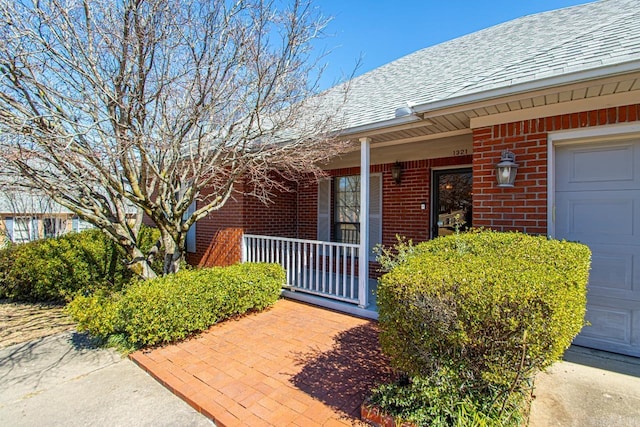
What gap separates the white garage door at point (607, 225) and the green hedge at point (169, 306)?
15.2 feet

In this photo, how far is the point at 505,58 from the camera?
15.9 feet

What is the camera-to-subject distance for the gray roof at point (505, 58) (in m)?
3.42

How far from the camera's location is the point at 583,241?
3.91m

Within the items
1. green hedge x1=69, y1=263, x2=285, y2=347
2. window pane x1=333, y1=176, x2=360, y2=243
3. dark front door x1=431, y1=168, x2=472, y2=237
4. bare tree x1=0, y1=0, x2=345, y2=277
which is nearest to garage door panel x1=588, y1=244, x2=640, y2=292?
dark front door x1=431, y1=168, x2=472, y2=237

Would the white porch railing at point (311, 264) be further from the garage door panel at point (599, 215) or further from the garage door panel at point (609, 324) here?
the garage door panel at point (609, 324)

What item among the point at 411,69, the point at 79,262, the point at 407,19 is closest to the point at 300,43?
the point at 411,69

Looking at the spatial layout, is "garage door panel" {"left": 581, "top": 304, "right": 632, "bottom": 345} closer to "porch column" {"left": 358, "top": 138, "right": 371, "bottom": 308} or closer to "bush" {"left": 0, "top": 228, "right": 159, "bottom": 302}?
"porch column" {"left": 358, "top": 138, "right": 371, "bottom": 308}

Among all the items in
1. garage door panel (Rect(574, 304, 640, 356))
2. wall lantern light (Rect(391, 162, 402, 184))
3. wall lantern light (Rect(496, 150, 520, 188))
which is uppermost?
wall lantern light (Rect(391, 162, 402, 184))

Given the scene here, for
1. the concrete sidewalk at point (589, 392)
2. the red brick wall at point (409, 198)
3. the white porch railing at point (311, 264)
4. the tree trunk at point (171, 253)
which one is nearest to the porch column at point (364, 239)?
the white porch railing at point (311, 264)

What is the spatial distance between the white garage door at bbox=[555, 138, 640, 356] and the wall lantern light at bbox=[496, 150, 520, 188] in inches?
22.0

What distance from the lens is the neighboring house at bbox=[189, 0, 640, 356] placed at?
11.6 feet

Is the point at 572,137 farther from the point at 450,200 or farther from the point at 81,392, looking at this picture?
the point at 81,392

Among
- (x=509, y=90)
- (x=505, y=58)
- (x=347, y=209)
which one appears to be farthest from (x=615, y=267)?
(x=347, y=209)

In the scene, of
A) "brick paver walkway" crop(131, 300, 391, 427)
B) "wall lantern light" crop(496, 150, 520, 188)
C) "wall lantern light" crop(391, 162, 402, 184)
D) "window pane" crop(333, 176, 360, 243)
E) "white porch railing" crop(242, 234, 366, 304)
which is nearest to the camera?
"brick paver walkway" crop(131, 300, 391, 427)
